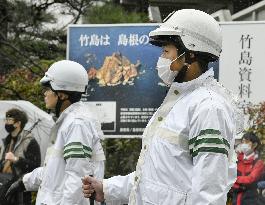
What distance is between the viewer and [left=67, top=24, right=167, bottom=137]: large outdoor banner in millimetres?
8117

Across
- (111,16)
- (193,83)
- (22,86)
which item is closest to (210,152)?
(193,83)

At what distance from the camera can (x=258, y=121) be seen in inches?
301

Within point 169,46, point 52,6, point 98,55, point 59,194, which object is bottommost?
point 59,194

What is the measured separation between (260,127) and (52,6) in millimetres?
6073

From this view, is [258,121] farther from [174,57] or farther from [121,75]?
[174,57]

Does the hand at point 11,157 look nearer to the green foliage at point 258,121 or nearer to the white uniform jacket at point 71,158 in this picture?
the green foliage at point 258,121

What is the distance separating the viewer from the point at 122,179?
12.4ft

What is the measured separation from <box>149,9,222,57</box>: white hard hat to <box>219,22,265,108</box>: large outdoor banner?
415 cm

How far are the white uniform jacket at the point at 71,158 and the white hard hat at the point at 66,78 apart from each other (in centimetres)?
28

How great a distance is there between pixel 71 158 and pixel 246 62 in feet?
9.98

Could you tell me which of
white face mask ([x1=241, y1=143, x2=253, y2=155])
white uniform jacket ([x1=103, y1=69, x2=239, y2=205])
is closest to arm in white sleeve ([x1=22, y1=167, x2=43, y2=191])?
white uniform jacket ([x1=103, y1=69, x2=239, y2=205])

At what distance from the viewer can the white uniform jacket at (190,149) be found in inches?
122

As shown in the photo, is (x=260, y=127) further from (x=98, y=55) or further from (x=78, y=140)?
(x=78, y=140)

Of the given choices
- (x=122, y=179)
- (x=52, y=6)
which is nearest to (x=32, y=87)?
(x=52, y=6)
